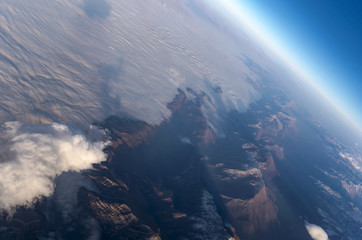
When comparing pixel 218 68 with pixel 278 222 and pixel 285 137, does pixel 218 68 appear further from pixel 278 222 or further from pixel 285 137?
pixel 278 222

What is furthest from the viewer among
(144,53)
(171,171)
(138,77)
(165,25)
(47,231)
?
(165,25)

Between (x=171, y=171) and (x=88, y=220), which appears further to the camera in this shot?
(x=171, y=171)

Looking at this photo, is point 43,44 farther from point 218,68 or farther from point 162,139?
point 218,68

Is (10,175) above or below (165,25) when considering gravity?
below

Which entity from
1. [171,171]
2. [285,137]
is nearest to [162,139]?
[171,171]

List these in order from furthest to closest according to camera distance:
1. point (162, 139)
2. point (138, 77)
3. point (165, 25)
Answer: point (165, 25) < point (138, 77) < point (162, 139)

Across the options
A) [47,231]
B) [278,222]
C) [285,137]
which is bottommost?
[47,231]
